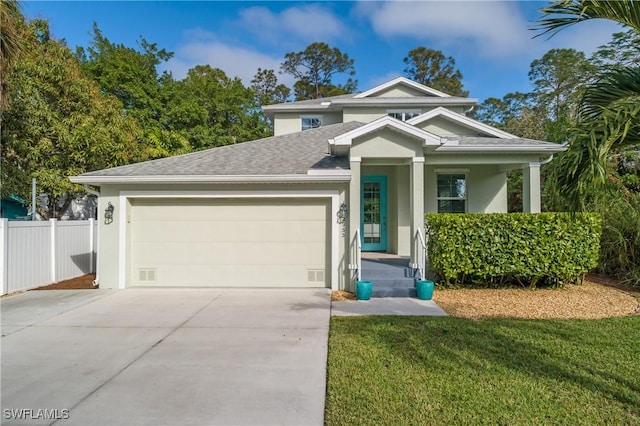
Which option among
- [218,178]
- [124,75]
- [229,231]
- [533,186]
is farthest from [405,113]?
[124,75]

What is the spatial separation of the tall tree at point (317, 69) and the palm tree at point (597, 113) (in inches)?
1204

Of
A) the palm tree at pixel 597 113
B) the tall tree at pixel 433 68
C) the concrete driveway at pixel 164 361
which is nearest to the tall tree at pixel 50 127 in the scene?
the concrete driveway at pixel 164 361

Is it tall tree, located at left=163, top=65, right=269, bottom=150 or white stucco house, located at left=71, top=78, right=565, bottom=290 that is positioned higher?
tall tree, located at left=163, top=65, right=269, bottom=150

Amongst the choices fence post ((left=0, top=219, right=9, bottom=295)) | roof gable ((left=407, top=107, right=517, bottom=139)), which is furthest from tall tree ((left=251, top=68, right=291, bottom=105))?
fence post ((left=0, top=219, right=9, bottom=295))

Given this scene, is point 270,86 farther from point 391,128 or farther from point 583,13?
point 583,13

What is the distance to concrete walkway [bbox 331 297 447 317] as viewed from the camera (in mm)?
6352

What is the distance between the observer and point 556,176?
11.3 ft

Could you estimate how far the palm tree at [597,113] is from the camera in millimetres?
2986

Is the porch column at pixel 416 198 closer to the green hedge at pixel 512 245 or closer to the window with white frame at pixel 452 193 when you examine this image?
the green hedge at pixel 512 245

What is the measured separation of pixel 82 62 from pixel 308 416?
2611 centimetres

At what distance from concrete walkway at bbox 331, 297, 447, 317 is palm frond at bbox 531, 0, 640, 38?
4.57m

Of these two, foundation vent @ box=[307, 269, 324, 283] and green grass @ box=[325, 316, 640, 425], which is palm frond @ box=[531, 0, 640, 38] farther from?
foundation vent @ box=[307, 269, 324, 283]

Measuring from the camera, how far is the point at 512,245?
7785mm

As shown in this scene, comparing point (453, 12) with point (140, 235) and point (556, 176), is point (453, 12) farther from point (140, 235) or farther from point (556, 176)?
point (140, 235)
